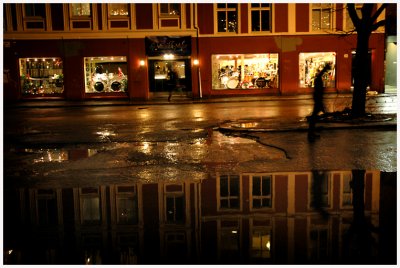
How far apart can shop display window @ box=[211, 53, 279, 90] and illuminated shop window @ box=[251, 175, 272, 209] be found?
22992 millimetres

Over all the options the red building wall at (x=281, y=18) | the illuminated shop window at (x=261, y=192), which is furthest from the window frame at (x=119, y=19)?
the illuminated shop window at (x=261, y=192)

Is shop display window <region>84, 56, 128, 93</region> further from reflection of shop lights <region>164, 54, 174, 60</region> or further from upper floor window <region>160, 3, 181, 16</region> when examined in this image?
upper floor window <region>160, 3, 181, 16</region>

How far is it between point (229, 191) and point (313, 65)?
25.1 metres

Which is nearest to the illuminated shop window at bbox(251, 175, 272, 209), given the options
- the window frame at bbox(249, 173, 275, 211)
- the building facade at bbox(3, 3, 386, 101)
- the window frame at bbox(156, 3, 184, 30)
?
the window frame at bbox(249, 173, 275, 211)

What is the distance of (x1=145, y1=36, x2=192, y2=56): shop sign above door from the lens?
30.0m

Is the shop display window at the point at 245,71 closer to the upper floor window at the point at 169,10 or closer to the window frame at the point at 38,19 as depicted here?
the upper floor window at the point at 169,10

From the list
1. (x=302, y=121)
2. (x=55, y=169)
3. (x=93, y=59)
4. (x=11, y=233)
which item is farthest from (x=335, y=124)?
(x=93, y=59)

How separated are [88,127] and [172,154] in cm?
648

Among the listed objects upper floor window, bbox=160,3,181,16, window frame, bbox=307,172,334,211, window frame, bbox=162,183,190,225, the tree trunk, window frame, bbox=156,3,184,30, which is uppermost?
upper floor window, bbox=160,3,181,16

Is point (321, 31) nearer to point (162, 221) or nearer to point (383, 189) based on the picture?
point (383, 189)

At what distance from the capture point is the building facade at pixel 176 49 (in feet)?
98.0

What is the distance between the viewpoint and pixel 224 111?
21109 mm

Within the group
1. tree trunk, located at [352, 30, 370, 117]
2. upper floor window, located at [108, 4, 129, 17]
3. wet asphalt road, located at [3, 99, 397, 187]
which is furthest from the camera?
upper floor window, located at [108, 4, 129, 17]

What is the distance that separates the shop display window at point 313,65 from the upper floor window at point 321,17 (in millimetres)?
1677
